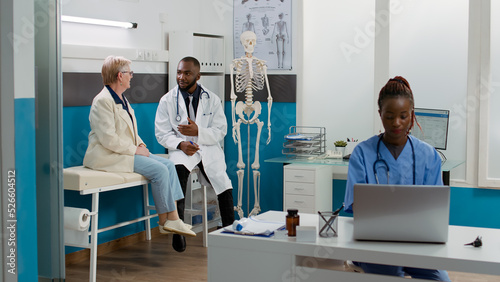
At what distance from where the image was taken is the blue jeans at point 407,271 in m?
2.37

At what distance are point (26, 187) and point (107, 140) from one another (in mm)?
1341

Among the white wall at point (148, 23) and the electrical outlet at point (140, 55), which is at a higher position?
the white wall at point (148, 23)

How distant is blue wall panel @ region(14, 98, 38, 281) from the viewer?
2.72m

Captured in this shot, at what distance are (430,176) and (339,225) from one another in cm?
45

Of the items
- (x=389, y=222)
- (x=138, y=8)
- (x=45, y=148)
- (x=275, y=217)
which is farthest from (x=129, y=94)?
(x=389, y=222)

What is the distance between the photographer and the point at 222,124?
4969 mm

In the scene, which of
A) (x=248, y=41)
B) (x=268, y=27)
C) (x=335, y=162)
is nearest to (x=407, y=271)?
(x=335, y=162)

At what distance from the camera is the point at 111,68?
424 centimetres

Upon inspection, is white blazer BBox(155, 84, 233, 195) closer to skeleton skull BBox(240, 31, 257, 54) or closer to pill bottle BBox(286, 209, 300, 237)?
skeleton skull BBox(240, 31, 257, 54)

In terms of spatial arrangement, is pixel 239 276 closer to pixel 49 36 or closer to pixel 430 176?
pixel 430 176

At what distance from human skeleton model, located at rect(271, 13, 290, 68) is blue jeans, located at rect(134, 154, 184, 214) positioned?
5.68 ft

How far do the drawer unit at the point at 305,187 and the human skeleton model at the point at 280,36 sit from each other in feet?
3.69

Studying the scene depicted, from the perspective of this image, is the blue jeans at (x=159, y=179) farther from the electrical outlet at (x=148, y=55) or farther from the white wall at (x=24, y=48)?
the white wall at (x=24, y=48)

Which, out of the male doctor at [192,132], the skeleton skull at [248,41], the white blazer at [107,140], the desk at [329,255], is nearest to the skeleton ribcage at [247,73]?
the skeleton skull at [248,41]
